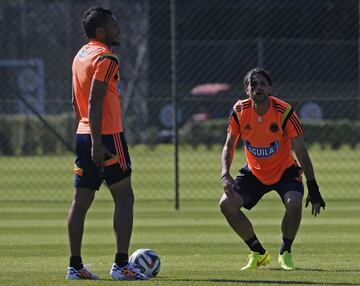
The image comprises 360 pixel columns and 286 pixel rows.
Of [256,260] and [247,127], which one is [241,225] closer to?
[256,260]

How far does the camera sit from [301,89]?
28.1 m

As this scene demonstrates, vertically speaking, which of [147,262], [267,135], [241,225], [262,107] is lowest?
[147,262]

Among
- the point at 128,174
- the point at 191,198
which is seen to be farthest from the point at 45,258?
the point at 191,198

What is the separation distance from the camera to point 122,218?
8.80 metres

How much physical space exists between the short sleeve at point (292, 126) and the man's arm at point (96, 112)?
2035 mm

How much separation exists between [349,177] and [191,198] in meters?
5.32

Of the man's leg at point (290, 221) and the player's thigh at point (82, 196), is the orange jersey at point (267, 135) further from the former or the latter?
the player's thigh at point (82, 196)

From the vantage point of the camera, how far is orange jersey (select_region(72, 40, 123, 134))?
865 cm

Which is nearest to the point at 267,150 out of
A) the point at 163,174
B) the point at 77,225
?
the point at 77,225

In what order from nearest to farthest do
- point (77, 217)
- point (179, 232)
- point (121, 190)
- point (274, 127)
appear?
point (121, 190), point (77, 217), point (274, 127), point (179, 232)

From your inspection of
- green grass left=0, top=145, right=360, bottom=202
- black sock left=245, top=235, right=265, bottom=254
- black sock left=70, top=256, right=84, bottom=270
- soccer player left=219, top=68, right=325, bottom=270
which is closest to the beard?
soccer player left=219, top=68, right=325, bottom=270

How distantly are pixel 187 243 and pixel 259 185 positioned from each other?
2.19 metres

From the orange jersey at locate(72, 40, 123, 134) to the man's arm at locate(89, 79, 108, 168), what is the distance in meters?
0.07

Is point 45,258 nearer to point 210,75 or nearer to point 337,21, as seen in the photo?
point 337,21
